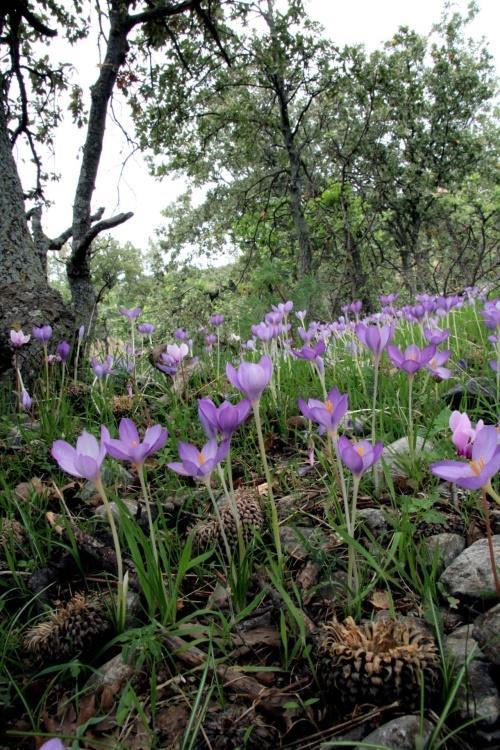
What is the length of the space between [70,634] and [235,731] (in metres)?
0.46

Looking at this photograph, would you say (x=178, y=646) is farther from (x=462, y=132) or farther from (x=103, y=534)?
(x=462, y=132)

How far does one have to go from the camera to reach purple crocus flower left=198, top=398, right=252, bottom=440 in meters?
1.18

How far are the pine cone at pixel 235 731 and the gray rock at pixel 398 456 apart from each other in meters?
0.88

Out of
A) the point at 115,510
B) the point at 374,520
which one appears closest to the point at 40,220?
the point at 115,510

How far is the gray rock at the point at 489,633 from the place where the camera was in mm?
918

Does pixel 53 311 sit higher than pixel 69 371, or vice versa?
pixel 53 311

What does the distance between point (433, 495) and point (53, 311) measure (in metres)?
3.15

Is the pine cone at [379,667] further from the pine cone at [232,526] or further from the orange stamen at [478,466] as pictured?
the pine cone at [232,526]

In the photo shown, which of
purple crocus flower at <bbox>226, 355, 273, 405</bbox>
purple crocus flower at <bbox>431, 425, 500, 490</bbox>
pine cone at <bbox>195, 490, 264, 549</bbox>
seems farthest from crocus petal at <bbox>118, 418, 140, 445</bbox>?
purple crocus flower at <bbox>431, 425, 500, 490</bbox>

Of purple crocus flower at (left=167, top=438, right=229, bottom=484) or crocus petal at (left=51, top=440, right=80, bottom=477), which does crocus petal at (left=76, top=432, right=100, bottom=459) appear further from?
purple crocus flower at (left=167, top=438, right=229, bottom=484)

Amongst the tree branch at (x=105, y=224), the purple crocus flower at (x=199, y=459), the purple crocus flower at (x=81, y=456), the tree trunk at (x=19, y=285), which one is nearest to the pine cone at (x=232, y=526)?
the purple crocus flower at (x=199, y=459)

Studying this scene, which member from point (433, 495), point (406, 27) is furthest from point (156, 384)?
point (406, 27)

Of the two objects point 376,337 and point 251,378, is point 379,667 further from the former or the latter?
point 376,337

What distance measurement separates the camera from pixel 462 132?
1539cm
